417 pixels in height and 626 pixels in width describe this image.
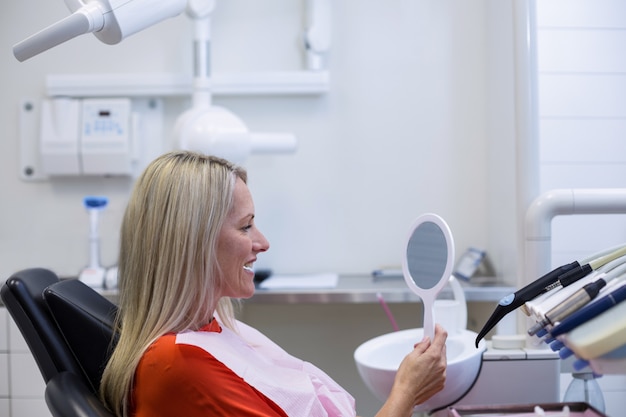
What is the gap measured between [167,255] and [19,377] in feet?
4.47

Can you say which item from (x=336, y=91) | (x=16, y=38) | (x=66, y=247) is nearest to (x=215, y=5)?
(x=336, y=91)

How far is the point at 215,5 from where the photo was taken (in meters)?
2.34

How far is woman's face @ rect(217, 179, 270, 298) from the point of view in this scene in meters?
1.13

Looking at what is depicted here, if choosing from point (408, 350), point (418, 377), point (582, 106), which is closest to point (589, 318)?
point (418, 377)

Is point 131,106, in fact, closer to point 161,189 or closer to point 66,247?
point 66,247

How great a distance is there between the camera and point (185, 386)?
1.00 metres

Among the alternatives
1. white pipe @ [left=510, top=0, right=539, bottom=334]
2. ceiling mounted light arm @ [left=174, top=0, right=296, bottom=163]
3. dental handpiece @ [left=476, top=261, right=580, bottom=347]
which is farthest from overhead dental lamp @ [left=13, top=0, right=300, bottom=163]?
dental handpiece @ [left=476, top=261, right=580, bottom=347]

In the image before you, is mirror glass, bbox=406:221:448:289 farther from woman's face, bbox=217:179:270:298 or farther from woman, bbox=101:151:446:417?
woman's face, bbox=217:179:270:298

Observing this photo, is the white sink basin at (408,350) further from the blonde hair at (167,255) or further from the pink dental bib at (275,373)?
the blonde hair at (167,255)

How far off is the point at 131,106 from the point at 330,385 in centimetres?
153

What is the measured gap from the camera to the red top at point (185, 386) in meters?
1.00

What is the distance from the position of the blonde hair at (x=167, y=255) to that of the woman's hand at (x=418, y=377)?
1.21ft

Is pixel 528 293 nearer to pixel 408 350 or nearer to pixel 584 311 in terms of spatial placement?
pixel 584 311

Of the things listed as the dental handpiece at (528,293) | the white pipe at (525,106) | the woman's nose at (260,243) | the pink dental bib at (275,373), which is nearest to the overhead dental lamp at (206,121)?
the woman's nose at (260,243)
